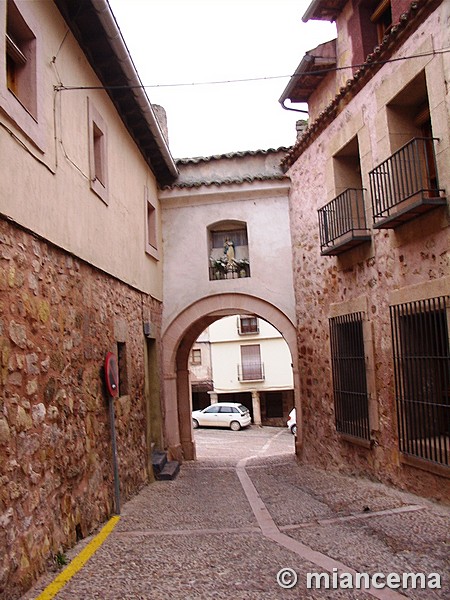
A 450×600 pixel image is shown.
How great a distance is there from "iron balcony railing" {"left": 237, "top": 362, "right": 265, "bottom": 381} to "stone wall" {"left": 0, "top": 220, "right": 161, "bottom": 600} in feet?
68.3

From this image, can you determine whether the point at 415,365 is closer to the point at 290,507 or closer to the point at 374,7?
the point at 290,507

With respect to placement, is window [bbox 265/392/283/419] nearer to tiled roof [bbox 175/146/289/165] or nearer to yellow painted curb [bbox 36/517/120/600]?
tiled roof [bbox 175/146/289/165]

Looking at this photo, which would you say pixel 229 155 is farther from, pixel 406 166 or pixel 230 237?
pixel 406 166

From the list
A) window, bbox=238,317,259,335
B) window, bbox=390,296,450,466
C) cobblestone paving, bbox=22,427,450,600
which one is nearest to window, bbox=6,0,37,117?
cobblestone paving, bbox=22,427,450,600

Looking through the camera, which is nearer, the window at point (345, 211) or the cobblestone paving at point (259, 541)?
the cobblestone paving at point (259, 541)

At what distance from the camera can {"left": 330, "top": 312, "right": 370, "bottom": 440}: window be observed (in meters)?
7.97

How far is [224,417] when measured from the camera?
1003 inches

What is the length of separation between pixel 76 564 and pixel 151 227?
22.6ft

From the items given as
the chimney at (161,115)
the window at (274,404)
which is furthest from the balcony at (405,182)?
the window at (274,404)

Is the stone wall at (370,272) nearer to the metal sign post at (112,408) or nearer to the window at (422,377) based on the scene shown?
the window at (422,377)

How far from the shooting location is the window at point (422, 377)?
6168 mm

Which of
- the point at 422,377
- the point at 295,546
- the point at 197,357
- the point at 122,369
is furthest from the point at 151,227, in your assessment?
the point at 197,357

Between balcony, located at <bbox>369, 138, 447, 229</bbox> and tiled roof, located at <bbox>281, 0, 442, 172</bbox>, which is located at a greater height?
tiled roof, located at <bbox>281, 0, 442, 172</bbox>

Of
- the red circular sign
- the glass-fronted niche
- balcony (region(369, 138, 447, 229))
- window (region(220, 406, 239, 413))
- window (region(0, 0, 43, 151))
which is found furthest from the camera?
window (region(220, 406, 239, 413))
